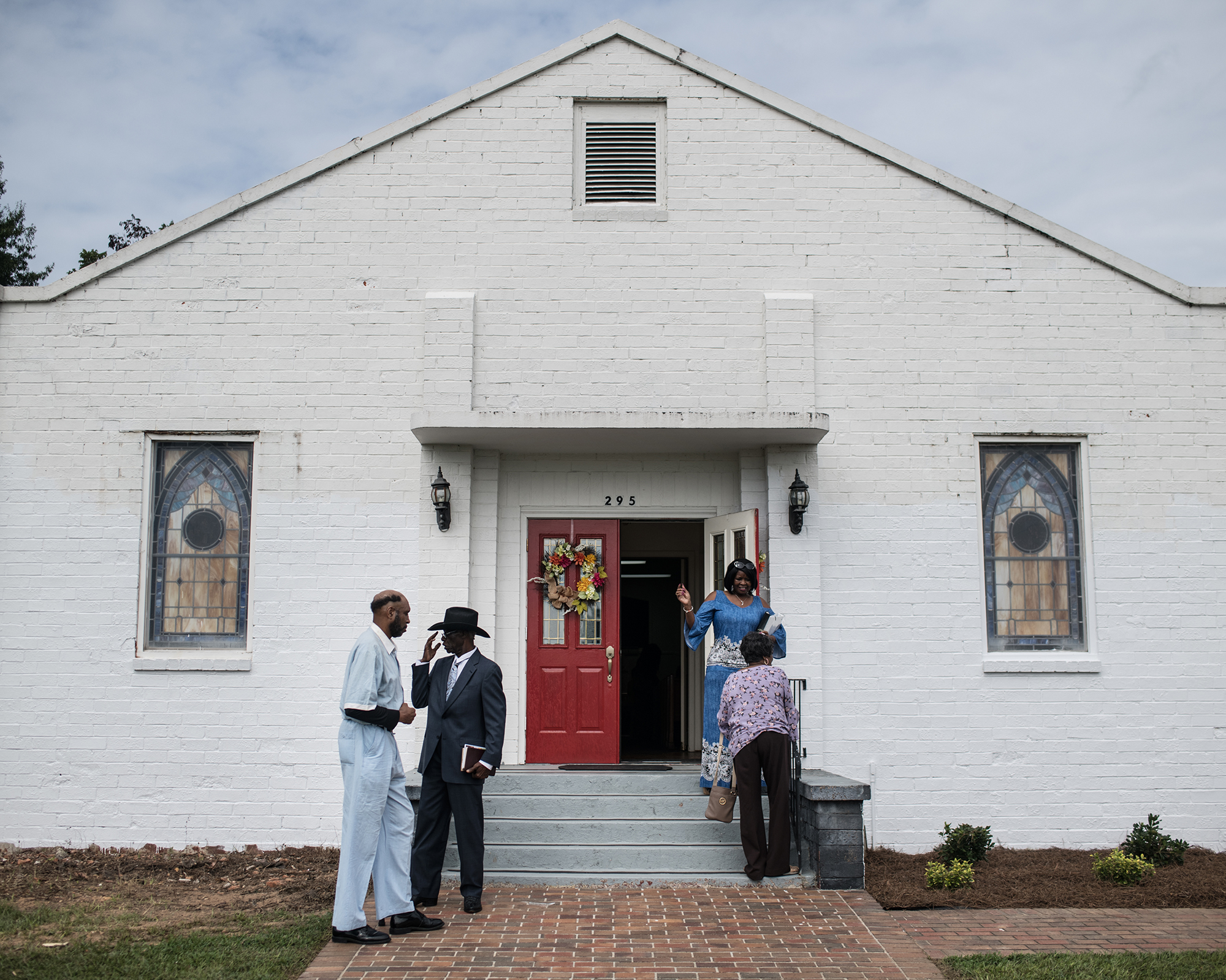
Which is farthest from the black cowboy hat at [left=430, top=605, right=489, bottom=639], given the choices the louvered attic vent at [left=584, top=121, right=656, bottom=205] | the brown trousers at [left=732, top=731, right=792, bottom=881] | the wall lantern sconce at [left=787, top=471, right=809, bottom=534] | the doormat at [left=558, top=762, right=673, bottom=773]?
the louvered attic vent at [left=584, top=121, right=656, bottom=205]

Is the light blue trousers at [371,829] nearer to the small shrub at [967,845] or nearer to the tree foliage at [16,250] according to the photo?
the small shrub at [967,845]

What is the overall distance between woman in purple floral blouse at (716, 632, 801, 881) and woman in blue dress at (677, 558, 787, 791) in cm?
53

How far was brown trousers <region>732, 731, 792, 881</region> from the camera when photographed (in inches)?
293

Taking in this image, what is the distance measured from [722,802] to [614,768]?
147 cm

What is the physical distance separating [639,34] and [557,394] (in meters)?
3.35

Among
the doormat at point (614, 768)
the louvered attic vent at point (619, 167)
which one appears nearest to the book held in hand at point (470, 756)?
the doormat at point (614, 768)

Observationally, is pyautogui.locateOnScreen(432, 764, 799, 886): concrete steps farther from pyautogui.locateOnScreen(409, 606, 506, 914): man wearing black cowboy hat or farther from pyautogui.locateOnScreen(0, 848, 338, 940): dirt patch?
pyautogui.locateOnScreen(0, 848, 338, 940): dirt patch

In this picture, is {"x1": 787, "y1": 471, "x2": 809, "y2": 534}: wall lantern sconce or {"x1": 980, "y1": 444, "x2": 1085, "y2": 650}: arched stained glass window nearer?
{"x1": 787, "y1": 471, "x2": 809, "y2": 534}: wall lantern sconce

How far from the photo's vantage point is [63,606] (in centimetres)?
904

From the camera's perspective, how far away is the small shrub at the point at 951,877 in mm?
7590

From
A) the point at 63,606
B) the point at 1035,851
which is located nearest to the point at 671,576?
the point at 1035,851

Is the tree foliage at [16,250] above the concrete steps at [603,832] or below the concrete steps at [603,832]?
above

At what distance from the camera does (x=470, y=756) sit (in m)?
6.80

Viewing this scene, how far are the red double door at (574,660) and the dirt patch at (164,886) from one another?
2.05 m
